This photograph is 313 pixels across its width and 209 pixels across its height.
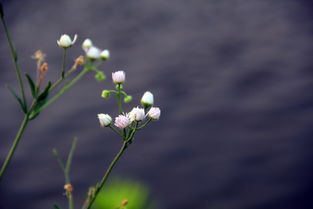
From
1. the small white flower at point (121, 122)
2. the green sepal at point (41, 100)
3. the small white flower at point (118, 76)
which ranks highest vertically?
the small white flower at point (118, 76)

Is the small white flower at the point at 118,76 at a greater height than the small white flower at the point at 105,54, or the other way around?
the small white flower at the point at 105,54

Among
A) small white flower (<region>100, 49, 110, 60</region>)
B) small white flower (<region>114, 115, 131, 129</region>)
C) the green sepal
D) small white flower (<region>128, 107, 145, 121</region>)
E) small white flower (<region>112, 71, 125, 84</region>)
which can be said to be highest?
small white flower (<region>100, 49, 110, 60</region>)

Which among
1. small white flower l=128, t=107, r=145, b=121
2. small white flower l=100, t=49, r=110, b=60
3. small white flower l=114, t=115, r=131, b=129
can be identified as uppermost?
small white flower l=100, t=49, r=110, b=60

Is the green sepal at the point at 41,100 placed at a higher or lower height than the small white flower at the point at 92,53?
lower

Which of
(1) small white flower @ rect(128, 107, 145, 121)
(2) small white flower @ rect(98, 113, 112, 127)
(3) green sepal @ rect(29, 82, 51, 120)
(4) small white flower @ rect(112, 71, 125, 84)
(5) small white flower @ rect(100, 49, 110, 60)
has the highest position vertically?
(5) small white flower @ rect(100, 49, 110, 60)

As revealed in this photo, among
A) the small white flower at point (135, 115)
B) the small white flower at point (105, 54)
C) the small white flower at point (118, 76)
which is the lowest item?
the small white flower at point (135, 115)

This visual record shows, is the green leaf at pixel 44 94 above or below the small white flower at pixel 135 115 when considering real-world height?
above

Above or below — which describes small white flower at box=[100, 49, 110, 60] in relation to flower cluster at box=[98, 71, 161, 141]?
above

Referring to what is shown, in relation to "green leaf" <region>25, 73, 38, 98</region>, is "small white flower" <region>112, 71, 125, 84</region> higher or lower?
higher

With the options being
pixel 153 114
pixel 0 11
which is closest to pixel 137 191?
pixel 153 114

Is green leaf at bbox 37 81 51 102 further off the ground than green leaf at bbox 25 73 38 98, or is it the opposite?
green leaf at bbox 25 73 38 98

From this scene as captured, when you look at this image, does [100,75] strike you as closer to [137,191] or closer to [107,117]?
[107,117]
